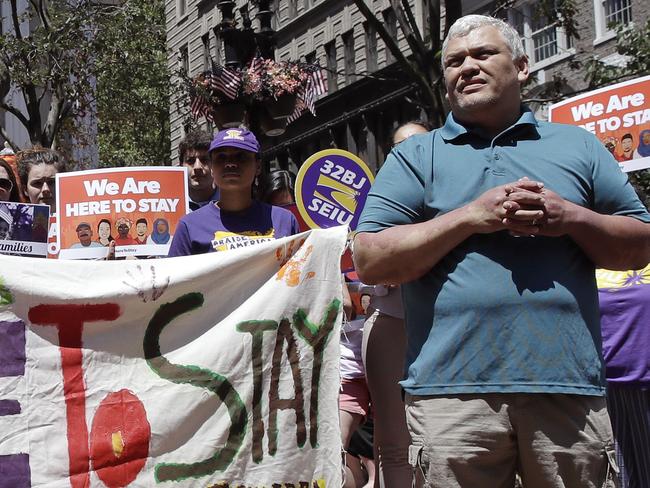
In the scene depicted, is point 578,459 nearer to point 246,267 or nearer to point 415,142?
point 415,142

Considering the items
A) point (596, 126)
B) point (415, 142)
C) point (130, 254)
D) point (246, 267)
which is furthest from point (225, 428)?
point (596, 126)

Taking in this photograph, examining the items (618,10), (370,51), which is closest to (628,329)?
(618,10)

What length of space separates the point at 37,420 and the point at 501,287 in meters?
2.44

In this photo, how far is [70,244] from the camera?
622cm

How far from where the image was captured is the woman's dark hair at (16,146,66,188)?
6.68 metres

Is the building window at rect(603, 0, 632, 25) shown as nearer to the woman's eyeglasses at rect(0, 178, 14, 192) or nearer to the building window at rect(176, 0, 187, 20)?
the woman's eyeglasses at rect(0, 178, 14, 192)

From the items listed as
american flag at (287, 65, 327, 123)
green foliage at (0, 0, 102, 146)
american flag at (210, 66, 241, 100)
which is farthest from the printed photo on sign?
green foliage at (0, 0, 102, 146)

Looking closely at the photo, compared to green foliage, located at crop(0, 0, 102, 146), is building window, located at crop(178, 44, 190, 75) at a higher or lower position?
higher

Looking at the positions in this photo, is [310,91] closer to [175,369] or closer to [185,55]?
[175,369]

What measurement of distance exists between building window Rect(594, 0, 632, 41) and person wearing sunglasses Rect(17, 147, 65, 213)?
17883mm

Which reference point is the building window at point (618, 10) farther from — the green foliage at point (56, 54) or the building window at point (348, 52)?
the building window at point (348, 52)

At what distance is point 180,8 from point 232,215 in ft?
143

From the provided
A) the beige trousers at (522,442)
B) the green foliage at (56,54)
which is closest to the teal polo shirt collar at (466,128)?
the beige trousers at (522,442)

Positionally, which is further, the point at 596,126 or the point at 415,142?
the point at 596,126
